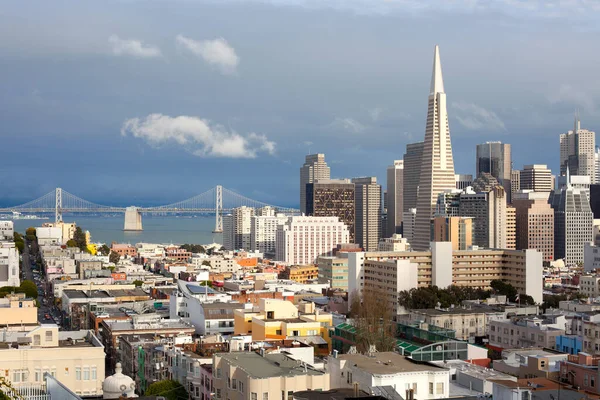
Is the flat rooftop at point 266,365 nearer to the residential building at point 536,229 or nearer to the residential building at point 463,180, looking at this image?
the residential building at point 536,229

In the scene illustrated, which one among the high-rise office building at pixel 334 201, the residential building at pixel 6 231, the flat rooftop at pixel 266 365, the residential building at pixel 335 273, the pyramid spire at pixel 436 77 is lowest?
the residential building at pixel 335 273

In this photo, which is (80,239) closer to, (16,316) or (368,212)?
(16,316)

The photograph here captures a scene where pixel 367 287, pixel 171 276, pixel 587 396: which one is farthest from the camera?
pixel 171 276

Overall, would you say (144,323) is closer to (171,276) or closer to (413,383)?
(413,383)

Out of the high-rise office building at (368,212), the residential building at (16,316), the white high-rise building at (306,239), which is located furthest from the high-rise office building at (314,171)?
the residential building at (16,316)

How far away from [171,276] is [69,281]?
38.3ft

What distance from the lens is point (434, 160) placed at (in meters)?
83.8

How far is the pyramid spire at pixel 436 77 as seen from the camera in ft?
266

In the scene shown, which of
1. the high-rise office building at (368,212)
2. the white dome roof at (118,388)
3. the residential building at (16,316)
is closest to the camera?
the white dome roof at (118,388)

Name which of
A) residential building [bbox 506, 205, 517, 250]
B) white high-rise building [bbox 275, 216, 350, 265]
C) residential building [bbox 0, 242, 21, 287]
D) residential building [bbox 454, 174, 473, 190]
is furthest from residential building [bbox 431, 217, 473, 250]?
residential building [bbox 454, 174, 473, 190]

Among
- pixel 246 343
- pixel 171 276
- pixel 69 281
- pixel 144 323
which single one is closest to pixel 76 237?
pixel 171 276

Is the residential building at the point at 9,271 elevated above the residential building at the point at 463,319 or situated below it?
above

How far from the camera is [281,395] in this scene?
1341cm

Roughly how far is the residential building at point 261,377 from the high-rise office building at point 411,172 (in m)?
105
